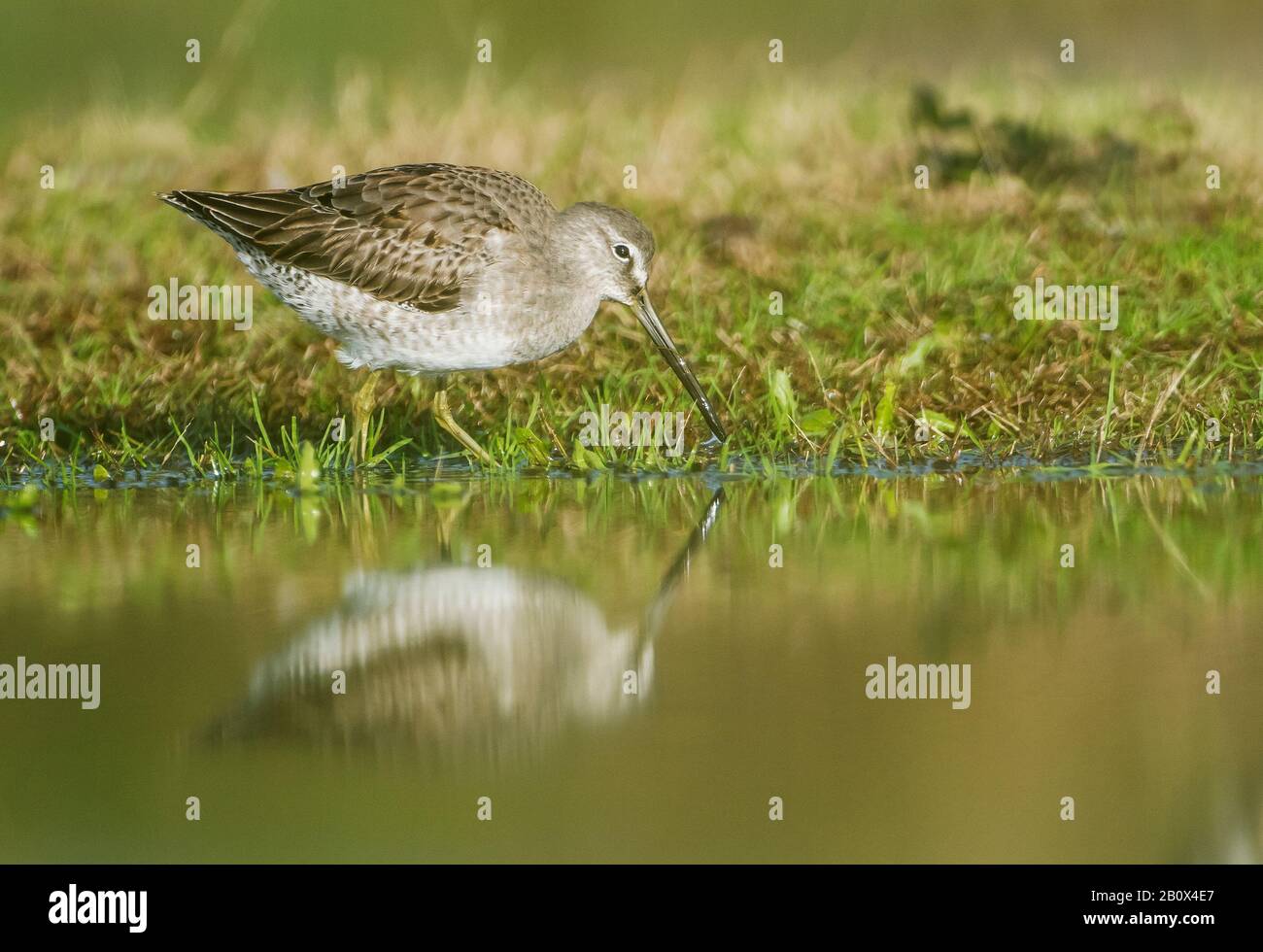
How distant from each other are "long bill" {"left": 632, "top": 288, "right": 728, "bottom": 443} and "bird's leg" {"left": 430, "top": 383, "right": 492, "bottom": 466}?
991 millimetres

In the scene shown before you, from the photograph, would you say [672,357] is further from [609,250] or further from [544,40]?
[544,40]

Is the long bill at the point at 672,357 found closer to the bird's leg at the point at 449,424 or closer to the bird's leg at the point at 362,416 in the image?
the bird's leg at the point at 449,424

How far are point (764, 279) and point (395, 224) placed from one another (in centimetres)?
260

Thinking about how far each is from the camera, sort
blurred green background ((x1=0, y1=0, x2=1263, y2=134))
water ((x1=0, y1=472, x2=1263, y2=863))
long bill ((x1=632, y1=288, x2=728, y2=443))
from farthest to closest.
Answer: blurred green background ((x1=0, y1=0, x2=1263, y2=134)), long bill ((x1=632, y1=288, x2=728, y2=443)), water ((x1=0, y1=472, x2=1263, y2=863))

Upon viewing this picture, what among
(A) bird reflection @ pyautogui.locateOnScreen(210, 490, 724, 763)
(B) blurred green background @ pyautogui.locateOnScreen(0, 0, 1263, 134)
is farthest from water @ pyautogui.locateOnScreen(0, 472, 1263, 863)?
(B) blurred green background @ pyautogui.locateOnScreen(0, 0, 1263, 134)

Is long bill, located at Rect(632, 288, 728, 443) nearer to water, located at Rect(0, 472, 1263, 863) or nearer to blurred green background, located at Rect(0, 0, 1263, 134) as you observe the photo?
water, located at Rect(0, 472, 1263, 863)

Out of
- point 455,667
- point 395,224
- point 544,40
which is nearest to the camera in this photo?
point 455,667

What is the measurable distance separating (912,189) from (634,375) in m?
3.44

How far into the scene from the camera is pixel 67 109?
607 inches

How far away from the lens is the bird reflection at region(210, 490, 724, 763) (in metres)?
5.20

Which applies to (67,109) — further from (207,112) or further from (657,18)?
(657,18)

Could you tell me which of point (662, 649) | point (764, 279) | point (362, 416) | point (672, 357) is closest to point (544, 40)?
point (764, 279)

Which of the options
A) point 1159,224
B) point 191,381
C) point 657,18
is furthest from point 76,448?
point 657,18

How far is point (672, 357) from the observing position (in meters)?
9.19
